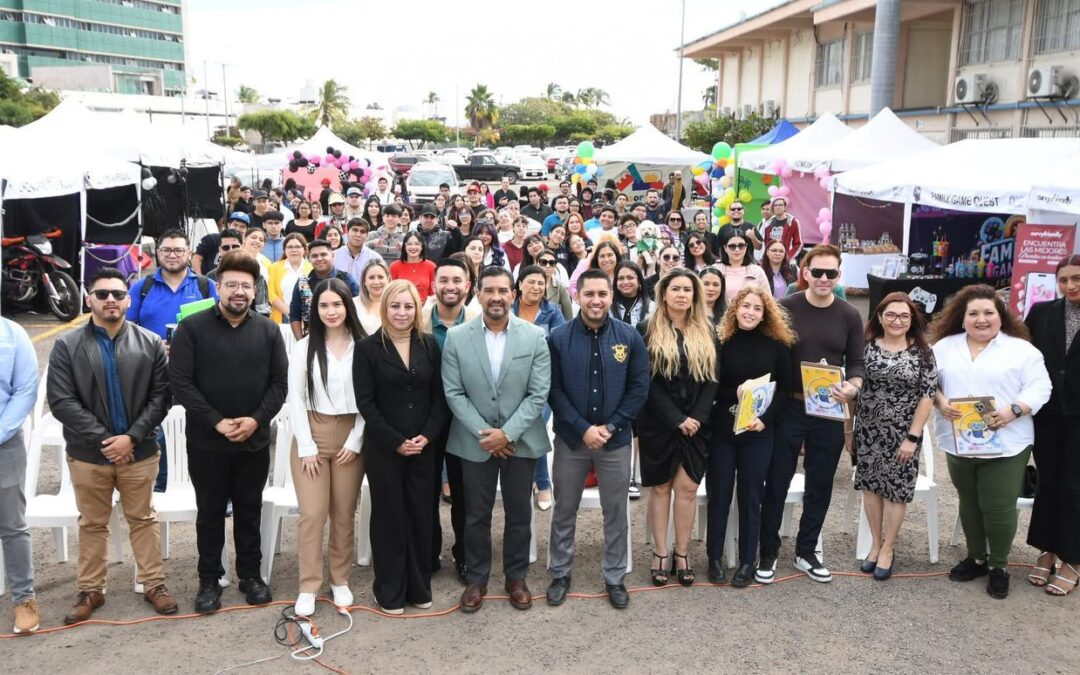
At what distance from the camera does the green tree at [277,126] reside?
2539 inches

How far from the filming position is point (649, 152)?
21828 millimetres

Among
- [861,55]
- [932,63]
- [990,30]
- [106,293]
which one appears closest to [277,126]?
[861,55]

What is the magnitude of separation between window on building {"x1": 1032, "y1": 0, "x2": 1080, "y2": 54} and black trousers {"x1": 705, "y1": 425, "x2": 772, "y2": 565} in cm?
1671

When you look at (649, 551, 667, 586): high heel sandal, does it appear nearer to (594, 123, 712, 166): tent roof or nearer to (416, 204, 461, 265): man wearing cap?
(416, 204, 461, 265): man wearing cap

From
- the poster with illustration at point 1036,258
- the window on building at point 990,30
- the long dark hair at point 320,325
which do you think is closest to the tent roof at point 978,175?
the poster with illustration at point 1036,258

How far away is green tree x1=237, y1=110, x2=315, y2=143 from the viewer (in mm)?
64500

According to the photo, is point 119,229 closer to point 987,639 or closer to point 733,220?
point 733,220

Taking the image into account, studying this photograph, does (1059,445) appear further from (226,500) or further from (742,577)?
(226,500)

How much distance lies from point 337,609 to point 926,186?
9.88 meters

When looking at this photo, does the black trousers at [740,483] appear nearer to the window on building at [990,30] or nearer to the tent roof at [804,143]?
the tent roof at [804,143]

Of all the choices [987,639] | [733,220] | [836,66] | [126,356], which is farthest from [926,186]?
[836,66]

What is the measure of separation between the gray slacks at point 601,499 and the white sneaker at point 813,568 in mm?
1112

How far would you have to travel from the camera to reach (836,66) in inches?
1117

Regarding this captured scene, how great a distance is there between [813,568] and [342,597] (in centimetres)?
264
